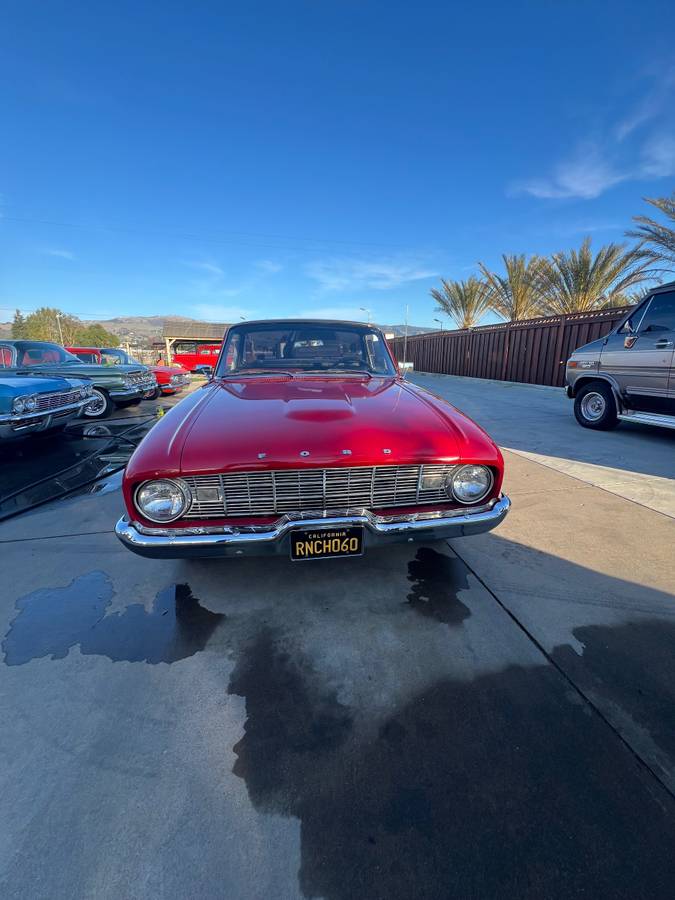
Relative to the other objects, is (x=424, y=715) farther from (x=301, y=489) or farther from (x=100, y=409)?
(x=100, y=409)

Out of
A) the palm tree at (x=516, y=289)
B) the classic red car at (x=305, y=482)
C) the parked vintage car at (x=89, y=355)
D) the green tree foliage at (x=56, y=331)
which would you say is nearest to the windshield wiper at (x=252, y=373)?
the classic red car at (x=305, y=482)

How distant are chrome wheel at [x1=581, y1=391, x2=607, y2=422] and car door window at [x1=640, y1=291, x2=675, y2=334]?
120 cm

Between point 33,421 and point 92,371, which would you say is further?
point 92,371

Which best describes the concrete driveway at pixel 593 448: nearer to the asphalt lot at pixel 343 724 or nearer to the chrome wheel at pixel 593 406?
the chrome wheel at pixel 593 406

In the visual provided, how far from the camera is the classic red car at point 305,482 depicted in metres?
1.80

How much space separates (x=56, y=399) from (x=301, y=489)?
5.58 metres

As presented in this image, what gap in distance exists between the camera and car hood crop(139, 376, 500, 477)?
1779 millimetres

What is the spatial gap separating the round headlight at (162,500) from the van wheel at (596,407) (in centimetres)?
663

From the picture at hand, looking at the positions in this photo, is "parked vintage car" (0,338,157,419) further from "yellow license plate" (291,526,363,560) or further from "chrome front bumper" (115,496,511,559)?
"yellow license plate" (291,526,363,560)

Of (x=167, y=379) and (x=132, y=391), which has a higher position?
(x=167, y=379)

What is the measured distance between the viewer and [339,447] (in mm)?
1822

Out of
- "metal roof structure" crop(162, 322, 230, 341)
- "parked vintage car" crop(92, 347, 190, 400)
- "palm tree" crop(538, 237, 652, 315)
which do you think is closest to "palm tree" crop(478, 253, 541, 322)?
"palm tree" crop(538, 237, 652, 315)

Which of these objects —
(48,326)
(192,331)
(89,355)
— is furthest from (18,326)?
(89,355)

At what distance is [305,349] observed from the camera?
3539 millimetres
